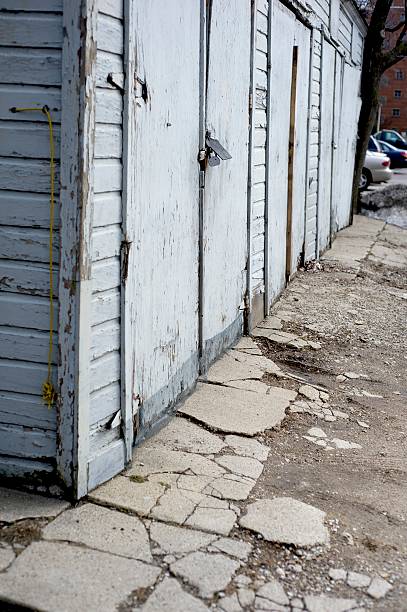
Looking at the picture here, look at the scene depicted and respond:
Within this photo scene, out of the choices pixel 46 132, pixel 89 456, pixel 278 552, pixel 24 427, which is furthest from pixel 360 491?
pixel 46 132

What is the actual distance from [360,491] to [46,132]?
2455mm

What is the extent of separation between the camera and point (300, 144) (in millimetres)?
9852

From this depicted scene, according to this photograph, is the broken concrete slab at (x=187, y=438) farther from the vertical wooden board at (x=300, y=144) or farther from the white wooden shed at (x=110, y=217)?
the vertical wooden board at (x=300, y=144)

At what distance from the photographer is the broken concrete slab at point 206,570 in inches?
136

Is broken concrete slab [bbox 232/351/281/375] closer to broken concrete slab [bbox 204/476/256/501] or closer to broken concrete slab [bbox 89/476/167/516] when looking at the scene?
broken concrete slab [bbox 204/476/256/501]

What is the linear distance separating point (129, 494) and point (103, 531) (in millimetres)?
382

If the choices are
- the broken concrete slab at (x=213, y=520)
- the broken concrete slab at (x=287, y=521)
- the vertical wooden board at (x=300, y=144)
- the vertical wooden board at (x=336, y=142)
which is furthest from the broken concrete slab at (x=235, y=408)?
the vertical wooden board at (x=336, y=142)

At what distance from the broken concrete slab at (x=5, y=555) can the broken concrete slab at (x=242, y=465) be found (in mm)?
1422

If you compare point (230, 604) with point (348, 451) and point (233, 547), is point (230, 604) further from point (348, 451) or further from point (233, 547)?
point (348, 451)

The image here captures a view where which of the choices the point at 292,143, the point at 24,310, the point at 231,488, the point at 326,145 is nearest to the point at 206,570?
the point at 231,488

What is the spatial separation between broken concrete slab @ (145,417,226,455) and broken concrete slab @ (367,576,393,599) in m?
1.42

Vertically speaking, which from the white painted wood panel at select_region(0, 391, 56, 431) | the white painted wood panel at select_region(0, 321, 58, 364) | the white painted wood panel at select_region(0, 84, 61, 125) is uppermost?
the white painted wood panel at select_region(0, 84, 61, 125)

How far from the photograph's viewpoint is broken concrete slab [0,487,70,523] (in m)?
3.88

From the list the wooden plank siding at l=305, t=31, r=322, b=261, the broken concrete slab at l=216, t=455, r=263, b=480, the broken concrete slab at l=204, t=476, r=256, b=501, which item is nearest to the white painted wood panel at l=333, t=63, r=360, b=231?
the wooden plank siding at l=305, t=31, r=322, b=261
